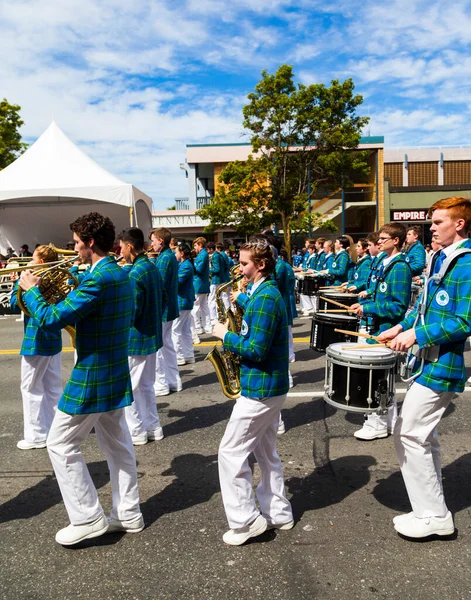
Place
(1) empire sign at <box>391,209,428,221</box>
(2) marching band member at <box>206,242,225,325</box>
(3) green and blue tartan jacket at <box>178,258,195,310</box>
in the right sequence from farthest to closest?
(1) empire sign at <box>391,209,428,221</box> → (2) marching band member at <box>206,242,225,325</box> → (3) green and blue tartan jacket at <box>178,258,195,310</box>

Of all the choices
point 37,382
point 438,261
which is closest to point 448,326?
point 438,261

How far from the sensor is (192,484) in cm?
411

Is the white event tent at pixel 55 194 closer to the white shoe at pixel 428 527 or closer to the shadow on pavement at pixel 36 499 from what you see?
the shadow on pavement at pixel 36 499

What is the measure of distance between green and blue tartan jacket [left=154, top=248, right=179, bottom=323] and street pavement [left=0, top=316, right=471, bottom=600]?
5.74ft

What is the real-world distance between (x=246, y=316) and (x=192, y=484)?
5.52 ft

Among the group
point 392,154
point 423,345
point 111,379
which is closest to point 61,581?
point 111,379

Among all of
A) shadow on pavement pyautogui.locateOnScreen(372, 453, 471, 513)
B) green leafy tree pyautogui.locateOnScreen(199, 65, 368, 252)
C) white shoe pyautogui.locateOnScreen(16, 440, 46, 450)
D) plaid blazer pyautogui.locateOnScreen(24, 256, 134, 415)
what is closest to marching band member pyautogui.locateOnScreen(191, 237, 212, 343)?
white shoe pyautogui.locateOnScreen(16, 440, 46, 450)

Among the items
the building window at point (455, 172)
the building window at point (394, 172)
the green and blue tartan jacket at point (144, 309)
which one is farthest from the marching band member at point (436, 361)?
the building window at point (455, 172)

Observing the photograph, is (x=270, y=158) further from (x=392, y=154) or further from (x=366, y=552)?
(x=366, y=552)

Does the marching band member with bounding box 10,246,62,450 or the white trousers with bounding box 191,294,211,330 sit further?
the white trousers with bounding box 191,294,211,330

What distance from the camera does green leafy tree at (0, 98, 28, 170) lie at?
914 inches

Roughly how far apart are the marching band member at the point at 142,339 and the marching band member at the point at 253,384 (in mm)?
1784

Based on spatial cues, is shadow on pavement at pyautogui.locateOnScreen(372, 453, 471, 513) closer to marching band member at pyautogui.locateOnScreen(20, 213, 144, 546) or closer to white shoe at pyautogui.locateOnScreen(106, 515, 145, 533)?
white shoe at pyautogui.locateOnScreen(106, 515, 145, 533)

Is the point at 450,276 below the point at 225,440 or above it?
above
